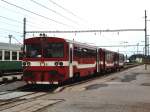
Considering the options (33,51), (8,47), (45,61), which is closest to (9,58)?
(8,47)

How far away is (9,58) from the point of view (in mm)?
37062

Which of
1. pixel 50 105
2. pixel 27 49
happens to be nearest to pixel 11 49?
pixel 27 49

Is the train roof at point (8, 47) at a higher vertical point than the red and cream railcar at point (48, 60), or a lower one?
higher

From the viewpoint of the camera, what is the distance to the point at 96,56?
113 feet

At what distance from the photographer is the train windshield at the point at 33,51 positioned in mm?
23266

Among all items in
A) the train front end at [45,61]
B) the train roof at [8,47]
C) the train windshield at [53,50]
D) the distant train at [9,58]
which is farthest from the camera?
the distant train at [9,58]

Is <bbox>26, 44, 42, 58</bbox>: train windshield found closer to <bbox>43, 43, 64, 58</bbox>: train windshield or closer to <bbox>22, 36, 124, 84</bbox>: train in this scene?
<bbox>22, 36, 124, 84</bbox>: train

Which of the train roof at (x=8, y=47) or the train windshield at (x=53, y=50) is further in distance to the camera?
the train roof at (x=8, y=47)

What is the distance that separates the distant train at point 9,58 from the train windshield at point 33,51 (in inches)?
463

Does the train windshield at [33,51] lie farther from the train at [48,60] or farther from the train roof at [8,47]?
the train roof at [8,47]

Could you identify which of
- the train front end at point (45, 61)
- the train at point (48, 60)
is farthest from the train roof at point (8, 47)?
the train front end at point (45, 61)

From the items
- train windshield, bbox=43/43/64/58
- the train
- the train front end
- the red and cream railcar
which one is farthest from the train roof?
train windshield, bbox=43/43/64/58

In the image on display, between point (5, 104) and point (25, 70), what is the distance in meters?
7.82

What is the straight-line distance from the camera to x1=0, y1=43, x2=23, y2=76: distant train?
117ft
